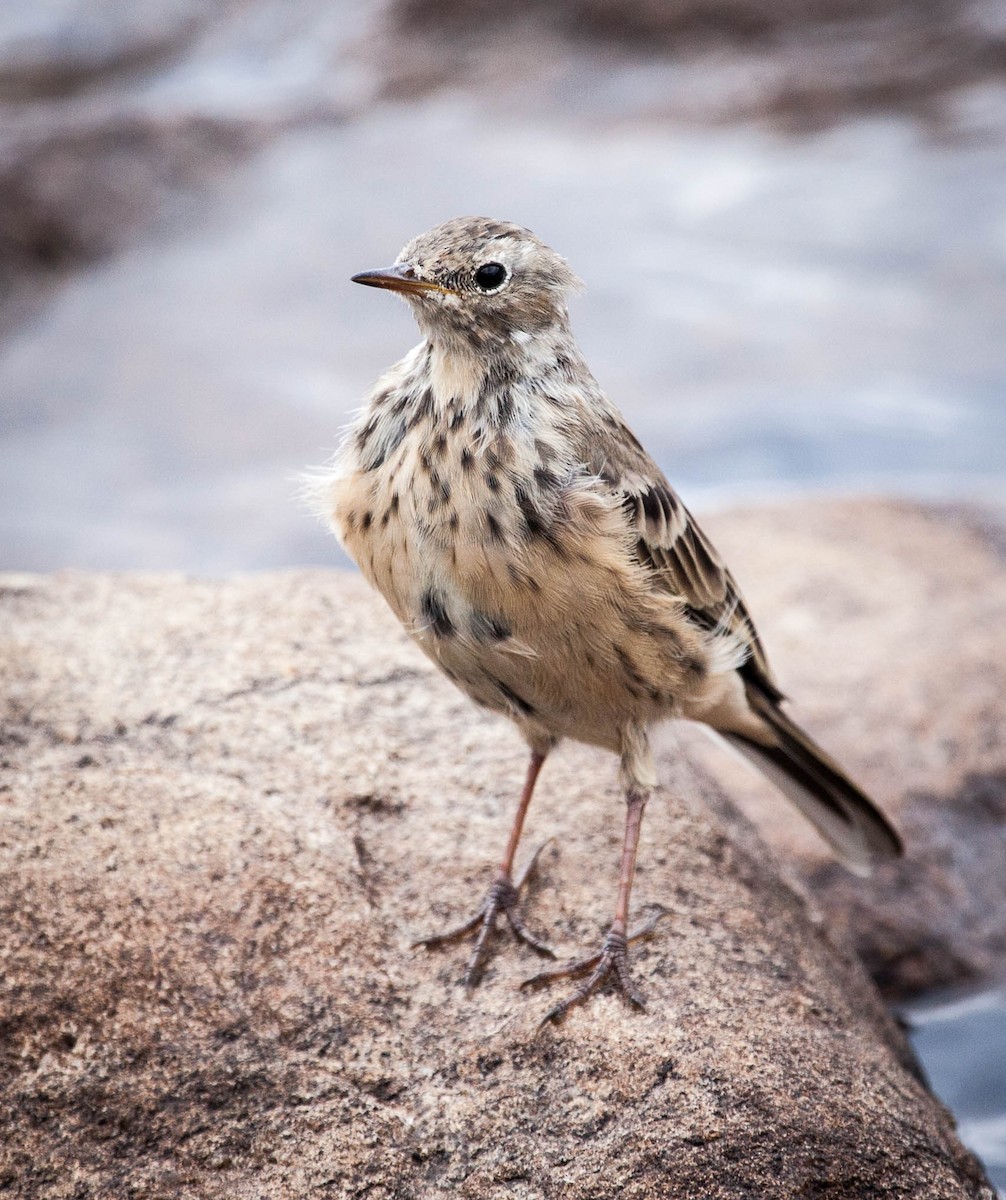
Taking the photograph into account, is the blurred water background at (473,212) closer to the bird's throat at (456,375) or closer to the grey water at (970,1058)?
the grey water at (970,1058)

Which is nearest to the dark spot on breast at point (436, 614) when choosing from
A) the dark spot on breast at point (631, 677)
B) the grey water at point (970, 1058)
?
the dark spot on breast at point (631, 677)

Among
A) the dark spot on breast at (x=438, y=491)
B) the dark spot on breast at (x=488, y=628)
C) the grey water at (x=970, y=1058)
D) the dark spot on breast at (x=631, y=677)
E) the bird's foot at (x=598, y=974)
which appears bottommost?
the grey water at (x=970, y=1058)

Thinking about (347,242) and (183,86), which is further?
(183,86)

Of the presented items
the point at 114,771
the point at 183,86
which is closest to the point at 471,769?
the point at 114,771

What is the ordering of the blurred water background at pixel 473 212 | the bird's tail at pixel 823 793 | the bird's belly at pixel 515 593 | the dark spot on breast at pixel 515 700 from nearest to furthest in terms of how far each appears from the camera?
the bird's belly at pixel 515 593 < the dark spot on breast at pixel 515 700 < the bird's tail at pixel 823 793 < the blurred water background at pixel 473 212

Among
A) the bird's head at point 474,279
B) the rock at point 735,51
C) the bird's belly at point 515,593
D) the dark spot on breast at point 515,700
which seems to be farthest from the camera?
the rock at point 735,51

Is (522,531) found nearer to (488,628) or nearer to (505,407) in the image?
(488,628)

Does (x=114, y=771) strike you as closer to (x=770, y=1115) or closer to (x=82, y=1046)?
(x=82, y=1046)

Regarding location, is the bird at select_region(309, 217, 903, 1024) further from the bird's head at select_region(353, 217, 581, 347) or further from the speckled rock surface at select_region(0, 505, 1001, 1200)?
the speckled rock surface at select_region(0, 505, 1001, 1200)
